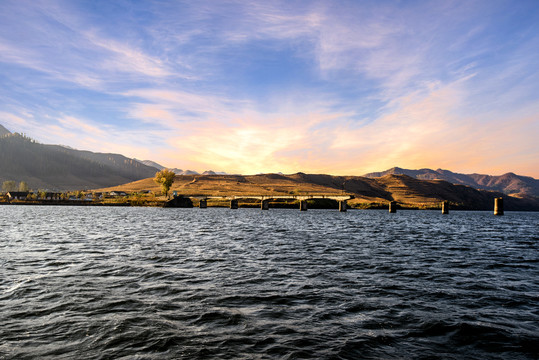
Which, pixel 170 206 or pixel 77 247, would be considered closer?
pixel 77 247

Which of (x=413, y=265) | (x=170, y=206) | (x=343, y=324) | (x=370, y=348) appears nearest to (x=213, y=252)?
(x=413, y=265)

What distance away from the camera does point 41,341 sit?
384 inches

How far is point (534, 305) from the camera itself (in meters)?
14.7

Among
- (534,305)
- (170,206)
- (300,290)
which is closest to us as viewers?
(534,305)

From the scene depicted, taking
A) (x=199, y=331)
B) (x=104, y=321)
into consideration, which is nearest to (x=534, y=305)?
(x=199, y=331)

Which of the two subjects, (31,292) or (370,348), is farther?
(31,292)

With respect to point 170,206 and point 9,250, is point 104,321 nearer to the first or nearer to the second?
point 9,250

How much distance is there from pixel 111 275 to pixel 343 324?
13797mm

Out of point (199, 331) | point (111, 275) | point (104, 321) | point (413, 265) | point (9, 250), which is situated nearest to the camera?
point (199, 331)

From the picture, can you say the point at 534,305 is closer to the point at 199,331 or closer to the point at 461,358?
the point at 461,358

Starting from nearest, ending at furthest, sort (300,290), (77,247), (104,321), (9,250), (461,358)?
(461,358) → (104,321) → (300,290) → (9,250) → (77,247)

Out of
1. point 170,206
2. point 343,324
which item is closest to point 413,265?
point 343,324

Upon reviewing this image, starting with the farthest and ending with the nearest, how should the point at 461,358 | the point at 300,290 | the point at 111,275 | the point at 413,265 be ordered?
the point at 413,265
the point at 111,275
the point at 300,290
the point at 461,358

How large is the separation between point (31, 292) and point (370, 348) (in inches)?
596
